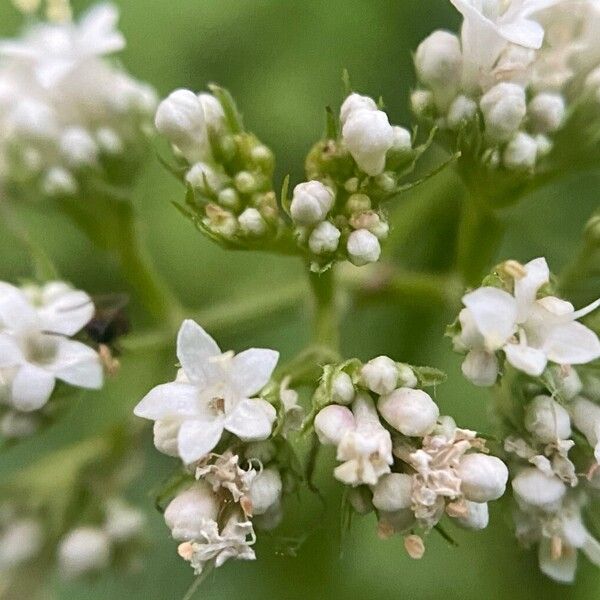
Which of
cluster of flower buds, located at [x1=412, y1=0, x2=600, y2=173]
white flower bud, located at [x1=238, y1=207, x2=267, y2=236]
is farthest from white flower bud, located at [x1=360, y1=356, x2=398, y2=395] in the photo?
cluster of flower buds, located at [x1=412, y1=0, x2=600, y2=173]

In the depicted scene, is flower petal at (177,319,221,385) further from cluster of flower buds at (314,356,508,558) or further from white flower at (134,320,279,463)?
cluster of flower buds at (314,356,508,558)

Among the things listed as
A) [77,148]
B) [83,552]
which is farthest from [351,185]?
[83,552]

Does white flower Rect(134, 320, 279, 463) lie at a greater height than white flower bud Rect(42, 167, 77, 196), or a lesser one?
greater

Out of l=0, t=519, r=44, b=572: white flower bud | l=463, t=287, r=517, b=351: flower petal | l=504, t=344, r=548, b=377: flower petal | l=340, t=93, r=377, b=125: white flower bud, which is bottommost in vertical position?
l=0, t=519, r=44, b=572: white flower bud

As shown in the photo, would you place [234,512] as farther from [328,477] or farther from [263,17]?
[263,17]

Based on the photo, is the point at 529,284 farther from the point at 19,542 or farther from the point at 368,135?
the point at 19,542

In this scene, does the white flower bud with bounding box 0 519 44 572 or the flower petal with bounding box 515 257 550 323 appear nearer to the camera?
the flower petal with bounding box 515 257 550 323

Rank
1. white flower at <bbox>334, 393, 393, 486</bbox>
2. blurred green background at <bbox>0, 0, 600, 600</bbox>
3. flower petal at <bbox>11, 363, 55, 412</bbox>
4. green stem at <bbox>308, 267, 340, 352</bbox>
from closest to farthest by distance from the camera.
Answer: white flower at <bbox>334, 393, 393, 486</bbox>
flower petal at <bbox>11, 363, 55, 412</bbox>
green stem at <bbox>308, 267, 340, 352</bbox>
blurred green background at <bbox>0, 0, 600, 600</bbox>

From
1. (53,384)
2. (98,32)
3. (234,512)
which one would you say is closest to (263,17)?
(98,32)
